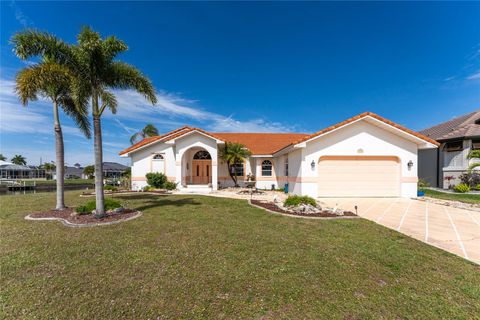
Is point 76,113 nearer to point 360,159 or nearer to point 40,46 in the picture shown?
point 40,46

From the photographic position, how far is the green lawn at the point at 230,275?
2.95 metres

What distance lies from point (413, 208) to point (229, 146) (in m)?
13.6

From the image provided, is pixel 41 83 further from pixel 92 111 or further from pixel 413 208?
pixel 413 208

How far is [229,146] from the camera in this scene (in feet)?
61.8

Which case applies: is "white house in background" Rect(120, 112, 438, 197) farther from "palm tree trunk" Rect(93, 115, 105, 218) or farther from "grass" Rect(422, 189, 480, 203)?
"palm tree trunk" Rect(93, 115, 105, 218)

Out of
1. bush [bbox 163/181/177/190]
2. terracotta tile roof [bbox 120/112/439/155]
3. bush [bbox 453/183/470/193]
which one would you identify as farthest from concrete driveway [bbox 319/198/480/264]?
bush [bbox 163/181/177/190]

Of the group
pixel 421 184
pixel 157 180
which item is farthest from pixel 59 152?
pixel 421 184

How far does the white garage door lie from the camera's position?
13742 mm

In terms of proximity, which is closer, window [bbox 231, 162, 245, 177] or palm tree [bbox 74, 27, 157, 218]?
palm tree [bbox 74, 27, 157, 218]

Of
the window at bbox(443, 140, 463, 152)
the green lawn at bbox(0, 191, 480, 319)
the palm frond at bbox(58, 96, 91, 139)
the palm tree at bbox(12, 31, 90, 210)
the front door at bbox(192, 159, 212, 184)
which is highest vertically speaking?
the palm tree at bbox(12, 31, 90, 210)

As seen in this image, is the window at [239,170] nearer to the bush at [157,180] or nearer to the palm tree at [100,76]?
the bush at [157,180]

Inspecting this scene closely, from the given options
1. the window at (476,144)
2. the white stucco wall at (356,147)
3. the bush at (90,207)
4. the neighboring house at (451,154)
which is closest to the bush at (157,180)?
the bush at (90,207)

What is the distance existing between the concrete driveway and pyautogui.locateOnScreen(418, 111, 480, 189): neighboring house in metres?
12.4

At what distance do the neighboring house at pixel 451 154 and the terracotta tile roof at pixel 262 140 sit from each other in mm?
13223
